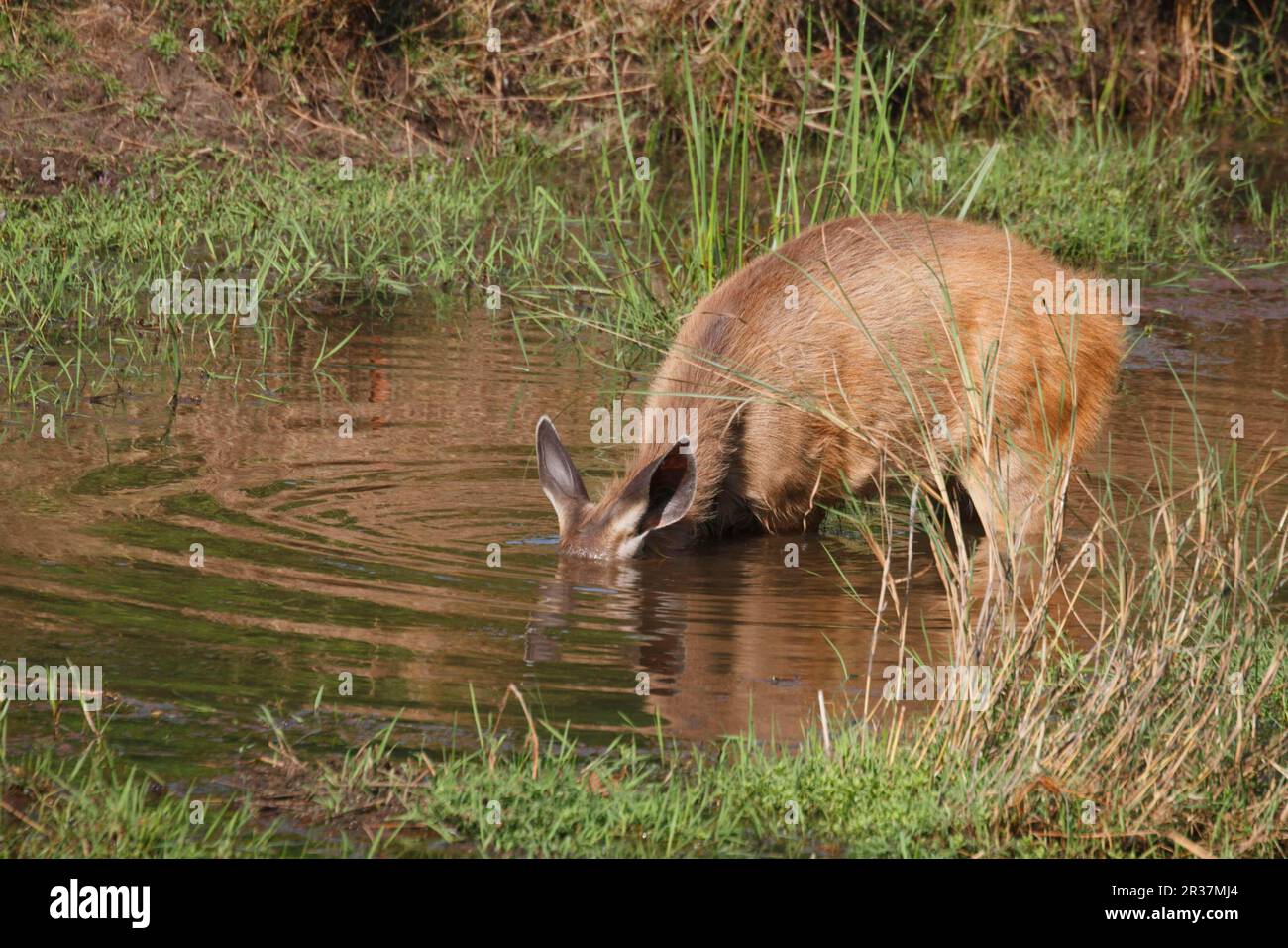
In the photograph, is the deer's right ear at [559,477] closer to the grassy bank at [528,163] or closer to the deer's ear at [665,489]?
the deer's ear at [665,489]

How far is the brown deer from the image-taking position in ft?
22.4

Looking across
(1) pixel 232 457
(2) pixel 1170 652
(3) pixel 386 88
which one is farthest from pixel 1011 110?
A: (2) pixel 1170 652

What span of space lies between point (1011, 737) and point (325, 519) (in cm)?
315

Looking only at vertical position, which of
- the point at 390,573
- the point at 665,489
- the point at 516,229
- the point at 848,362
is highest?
the point at 516,229

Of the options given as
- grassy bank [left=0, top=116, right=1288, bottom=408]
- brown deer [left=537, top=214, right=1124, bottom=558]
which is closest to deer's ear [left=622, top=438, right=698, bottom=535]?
brown deer [left=537, top=214, right=1124, bottom=558]

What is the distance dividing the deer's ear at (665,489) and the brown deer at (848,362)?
13 cm

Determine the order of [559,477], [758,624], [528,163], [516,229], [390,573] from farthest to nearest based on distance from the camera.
Result: 1. [528,163]
2. [516,229]
3. [559,477]
4. [390,573]
5. [758,624]

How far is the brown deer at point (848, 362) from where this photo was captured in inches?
269

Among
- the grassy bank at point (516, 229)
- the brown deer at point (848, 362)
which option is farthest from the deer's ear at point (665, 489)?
the grassy bank at point (516, 229)

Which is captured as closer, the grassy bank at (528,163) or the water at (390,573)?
the water at (390,573)

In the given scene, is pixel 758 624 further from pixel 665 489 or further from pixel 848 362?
pixel 848 362

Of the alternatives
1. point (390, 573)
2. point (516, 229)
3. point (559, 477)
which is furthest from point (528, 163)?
point (390, 573)

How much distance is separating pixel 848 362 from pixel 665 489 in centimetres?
96

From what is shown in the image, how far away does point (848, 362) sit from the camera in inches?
275
